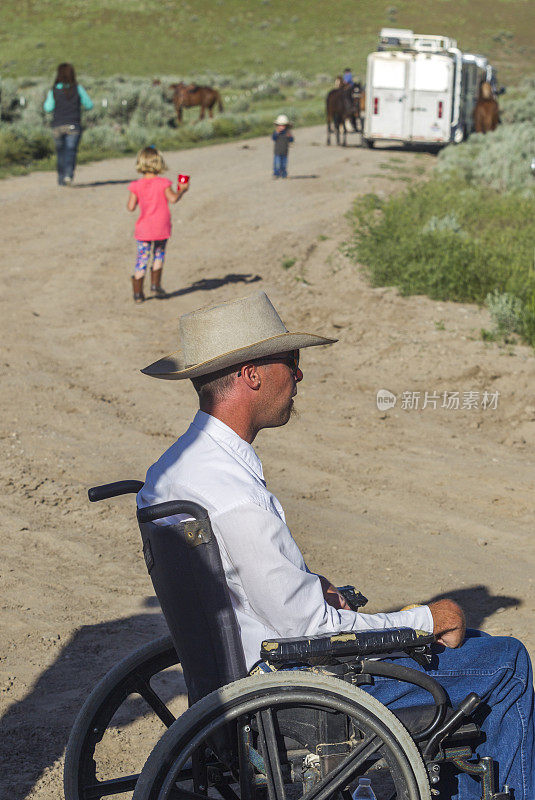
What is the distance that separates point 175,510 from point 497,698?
1107 mm

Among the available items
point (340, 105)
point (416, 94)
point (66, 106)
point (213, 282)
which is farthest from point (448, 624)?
point (340, 105)

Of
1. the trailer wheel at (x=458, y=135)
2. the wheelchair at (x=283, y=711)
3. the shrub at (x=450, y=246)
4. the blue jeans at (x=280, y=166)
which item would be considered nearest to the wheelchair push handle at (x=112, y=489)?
the wheelchair at (x=283, y=711)

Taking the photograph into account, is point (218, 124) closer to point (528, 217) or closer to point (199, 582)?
point (528, 217)

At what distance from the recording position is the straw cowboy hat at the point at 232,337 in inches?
113

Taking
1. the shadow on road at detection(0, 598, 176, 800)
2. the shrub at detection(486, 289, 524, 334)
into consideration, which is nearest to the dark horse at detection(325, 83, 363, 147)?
the shrub at detection(486, 289, 524, 334)

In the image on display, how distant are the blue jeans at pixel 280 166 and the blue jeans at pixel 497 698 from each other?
16.3 metres

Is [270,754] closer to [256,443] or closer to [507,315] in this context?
[256,443]

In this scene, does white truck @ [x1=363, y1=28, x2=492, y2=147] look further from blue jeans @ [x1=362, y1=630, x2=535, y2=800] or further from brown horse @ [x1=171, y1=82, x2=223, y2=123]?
blue jeans @ [x1=362, y1=630, x2=535, y2=800]

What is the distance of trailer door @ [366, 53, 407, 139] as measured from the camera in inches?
936

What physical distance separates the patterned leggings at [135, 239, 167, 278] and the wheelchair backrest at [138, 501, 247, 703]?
830 centimetres

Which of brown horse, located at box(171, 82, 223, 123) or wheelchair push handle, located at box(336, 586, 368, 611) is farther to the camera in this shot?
brown horse, located at box(171, 82, 223, 123)

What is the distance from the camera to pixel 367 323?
1023 cm

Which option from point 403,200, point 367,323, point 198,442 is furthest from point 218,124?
point 198,442

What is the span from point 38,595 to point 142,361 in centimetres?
442
